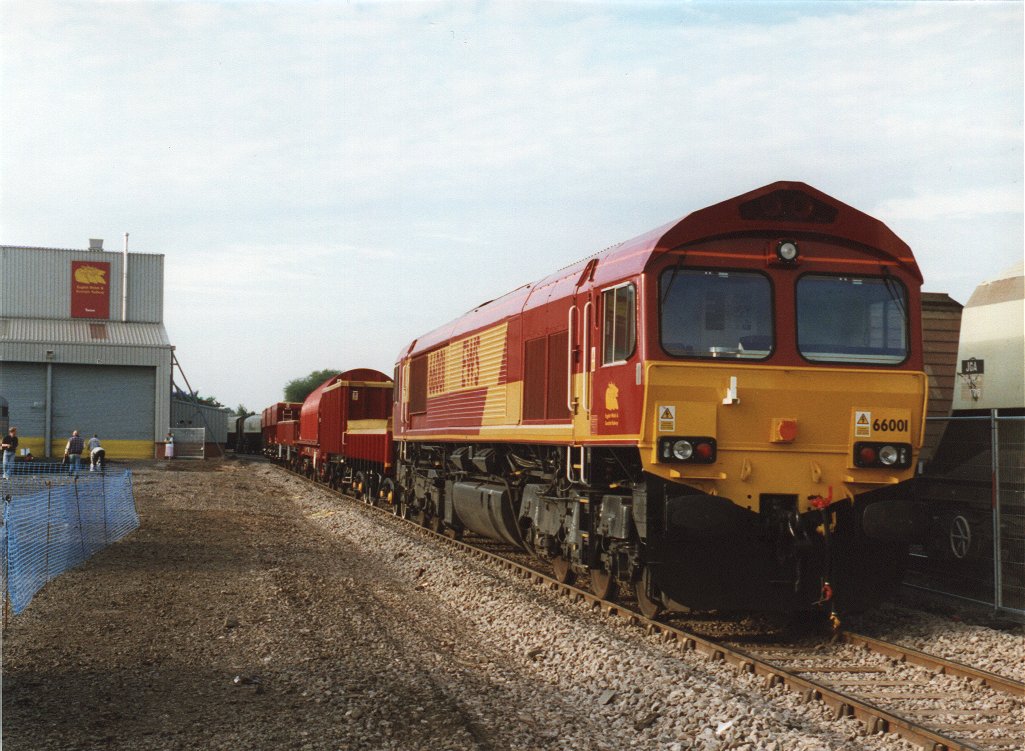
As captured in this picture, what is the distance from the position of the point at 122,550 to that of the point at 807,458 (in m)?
11.0

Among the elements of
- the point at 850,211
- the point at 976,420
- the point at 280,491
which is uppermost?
the point at 850,211

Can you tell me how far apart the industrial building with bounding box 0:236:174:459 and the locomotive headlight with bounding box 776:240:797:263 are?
44.6 metres

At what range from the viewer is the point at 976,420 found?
11.1m

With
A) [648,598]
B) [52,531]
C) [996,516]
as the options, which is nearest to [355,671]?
[648,598]

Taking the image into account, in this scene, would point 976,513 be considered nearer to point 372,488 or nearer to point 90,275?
point 372,488

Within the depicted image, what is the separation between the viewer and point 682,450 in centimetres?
889

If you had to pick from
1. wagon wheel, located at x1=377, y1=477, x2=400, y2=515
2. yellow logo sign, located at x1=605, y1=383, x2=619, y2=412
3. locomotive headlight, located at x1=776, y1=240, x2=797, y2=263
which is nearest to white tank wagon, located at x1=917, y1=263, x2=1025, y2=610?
locomotive headlight, located at x1=776, y1=240, x2=797, y2=263

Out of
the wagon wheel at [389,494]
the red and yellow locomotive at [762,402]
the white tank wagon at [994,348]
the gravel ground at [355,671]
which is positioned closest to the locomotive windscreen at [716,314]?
the red and yellow locomotive at [762,402]

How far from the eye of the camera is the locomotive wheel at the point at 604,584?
36.4 feet

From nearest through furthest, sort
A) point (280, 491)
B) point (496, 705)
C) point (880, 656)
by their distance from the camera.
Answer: point (496, 705) < point (880, 656) < point (280, 491)

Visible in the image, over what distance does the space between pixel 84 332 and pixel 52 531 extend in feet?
135

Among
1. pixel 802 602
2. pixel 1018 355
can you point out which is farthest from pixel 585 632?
pixel 1018 355

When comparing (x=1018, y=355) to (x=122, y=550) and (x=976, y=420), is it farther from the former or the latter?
(x=122, y=550)

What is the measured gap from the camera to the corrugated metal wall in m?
52.4
